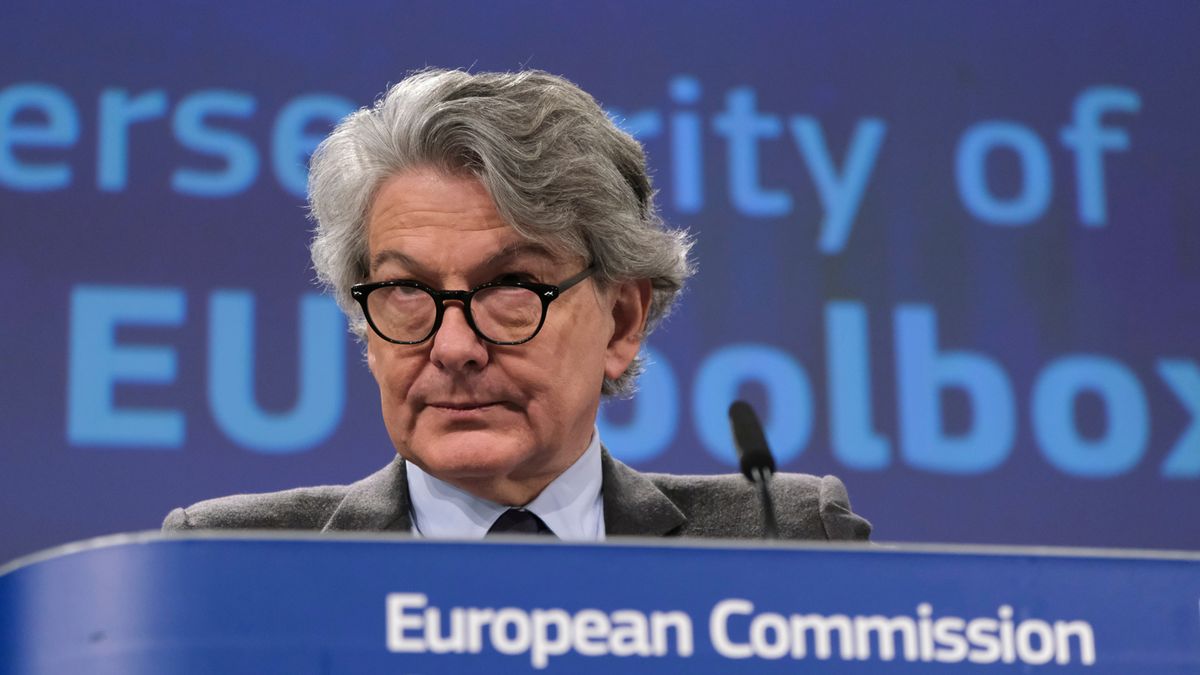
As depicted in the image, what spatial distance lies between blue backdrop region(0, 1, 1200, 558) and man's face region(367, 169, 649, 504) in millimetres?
1232

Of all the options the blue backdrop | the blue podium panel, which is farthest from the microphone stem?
the blue backdrop

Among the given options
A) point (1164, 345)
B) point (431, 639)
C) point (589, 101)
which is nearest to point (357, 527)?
point (589, 101)

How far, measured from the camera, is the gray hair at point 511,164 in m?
1.47

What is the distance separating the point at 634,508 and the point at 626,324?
21 centimetres

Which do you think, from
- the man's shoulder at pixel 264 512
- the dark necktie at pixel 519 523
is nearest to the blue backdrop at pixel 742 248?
the man's shoulder at pixel 264 512

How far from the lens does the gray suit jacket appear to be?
154 centimetres

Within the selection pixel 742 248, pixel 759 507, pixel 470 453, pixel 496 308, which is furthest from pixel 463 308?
pixel 742 248

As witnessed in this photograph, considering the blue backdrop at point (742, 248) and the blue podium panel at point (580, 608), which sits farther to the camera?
the blue backdrop at point (742, 248)

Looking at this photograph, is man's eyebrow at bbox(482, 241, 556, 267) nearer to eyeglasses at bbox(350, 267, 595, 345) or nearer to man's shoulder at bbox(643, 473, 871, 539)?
eyeglasses at bbox(350, 267, 595, 345)

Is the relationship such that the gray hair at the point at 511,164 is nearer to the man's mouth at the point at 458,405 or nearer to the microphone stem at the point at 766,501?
the man's mouth at the point at 458,405

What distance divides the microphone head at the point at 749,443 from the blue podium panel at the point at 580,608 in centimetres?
49

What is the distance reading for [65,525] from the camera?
2570mm

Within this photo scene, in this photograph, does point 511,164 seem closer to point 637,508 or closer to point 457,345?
point 457,345

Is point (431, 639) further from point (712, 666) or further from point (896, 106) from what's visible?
point (896, 106)
